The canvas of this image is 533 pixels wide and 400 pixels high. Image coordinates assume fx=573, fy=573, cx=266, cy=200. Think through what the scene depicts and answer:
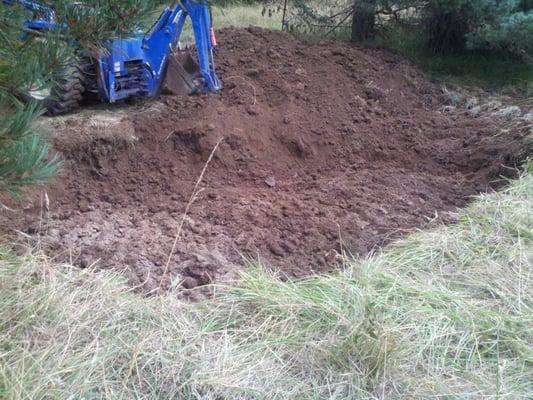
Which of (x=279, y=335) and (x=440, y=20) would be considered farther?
(x=440, y=20)

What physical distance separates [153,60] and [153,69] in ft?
0.34

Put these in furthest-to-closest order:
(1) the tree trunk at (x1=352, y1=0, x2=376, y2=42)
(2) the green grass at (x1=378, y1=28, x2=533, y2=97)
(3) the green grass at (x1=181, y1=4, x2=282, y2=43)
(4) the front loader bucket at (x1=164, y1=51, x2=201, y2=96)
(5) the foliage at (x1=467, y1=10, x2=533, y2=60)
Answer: (3) the green grass at (x1=181, y1=4, x2=282, y2=43) → (1) the tree trunk at (x1=352, y1=0, x2=376, y2=42) → (2) the green grass at (x1=378, y1=28, x2=533, y2=97) → (5) the foliage at (x1=467, y1=10, x2=533, y2=60) → (4) the front loader bucket at (x1=164, y1=51, x2=201, y2=96)

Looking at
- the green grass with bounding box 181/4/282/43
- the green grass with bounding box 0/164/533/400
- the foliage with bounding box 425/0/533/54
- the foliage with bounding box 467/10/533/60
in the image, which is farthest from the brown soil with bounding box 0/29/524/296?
the green grass with bounding box 181/4/282/43

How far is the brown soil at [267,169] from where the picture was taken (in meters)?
4.04

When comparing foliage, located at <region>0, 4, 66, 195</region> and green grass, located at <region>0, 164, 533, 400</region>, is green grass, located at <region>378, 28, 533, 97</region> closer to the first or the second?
green grass, located at <region>0, 164, 533, 400</region>

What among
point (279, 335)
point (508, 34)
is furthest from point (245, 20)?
point (279, 335)

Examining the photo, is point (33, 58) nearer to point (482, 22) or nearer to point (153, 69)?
point (153, 69)

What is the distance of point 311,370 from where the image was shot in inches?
114

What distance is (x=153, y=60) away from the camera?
6.53 meters

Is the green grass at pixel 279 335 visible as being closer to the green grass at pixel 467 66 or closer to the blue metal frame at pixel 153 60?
the blue metal frame at pixel 153 60

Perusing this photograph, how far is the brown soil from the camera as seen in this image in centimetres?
404

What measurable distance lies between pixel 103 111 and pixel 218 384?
14.6ft

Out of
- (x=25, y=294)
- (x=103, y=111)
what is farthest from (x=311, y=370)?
(x=103, y=111)

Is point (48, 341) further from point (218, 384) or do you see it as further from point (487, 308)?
point (487, 308)
